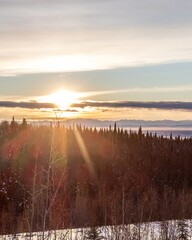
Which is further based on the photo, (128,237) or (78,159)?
(78,159)

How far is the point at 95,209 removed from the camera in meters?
41.9

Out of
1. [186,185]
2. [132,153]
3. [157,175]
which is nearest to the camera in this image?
[186,185]

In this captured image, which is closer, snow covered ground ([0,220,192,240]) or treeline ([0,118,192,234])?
snow covered ground ([0,220,192,240])

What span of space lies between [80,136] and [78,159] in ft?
93.6

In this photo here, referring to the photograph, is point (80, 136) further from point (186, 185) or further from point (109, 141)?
point (186, 185)

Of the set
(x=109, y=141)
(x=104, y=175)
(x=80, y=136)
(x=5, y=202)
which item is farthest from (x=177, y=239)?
(x=80, y=136)

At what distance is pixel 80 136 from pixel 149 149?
22.4 m

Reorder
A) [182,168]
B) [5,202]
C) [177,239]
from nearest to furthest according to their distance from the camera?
[177,239], [5,202], [182,168]

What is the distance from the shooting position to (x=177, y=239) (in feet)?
83.7

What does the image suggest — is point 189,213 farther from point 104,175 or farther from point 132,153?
point 132,153

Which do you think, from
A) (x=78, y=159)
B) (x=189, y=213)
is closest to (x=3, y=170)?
(x=78, y=159)

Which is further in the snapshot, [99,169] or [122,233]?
[99,169]

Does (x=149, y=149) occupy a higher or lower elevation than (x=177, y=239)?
higher

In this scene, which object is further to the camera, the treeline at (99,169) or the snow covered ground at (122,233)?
the treeline at (99,169)
